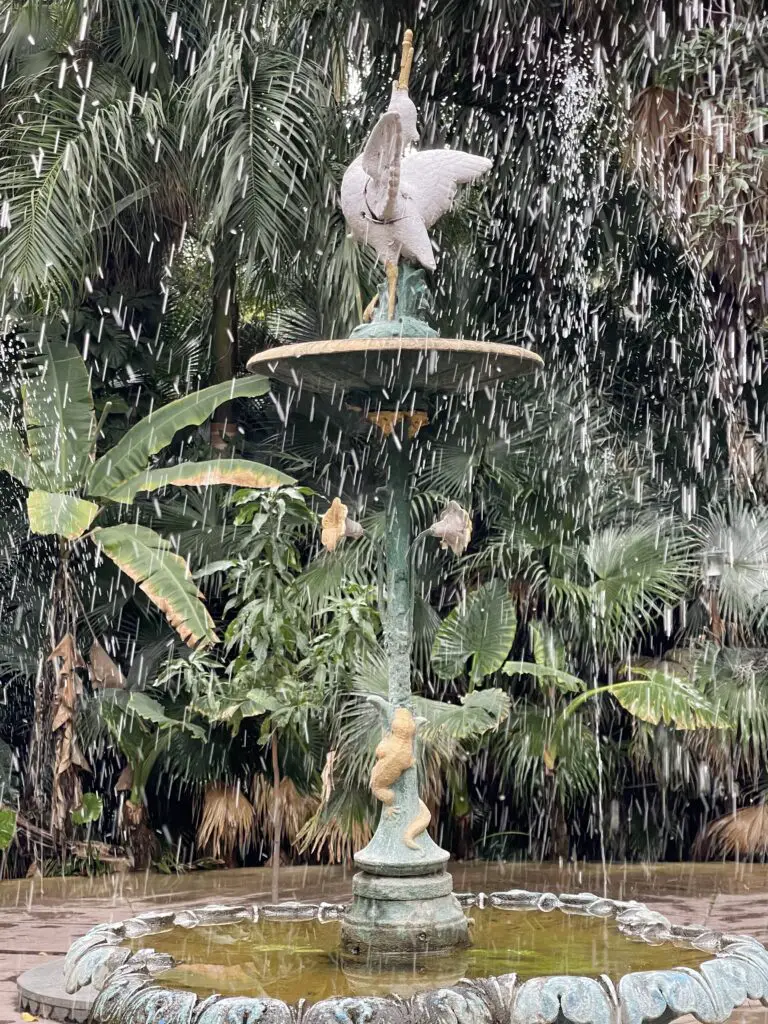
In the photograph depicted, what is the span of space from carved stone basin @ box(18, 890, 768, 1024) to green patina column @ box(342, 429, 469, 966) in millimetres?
119

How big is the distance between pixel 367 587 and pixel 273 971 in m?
3.76

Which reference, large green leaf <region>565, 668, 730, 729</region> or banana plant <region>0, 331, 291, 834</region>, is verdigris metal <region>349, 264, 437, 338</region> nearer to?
banana plant <region>0, 331, 291, 834</region>

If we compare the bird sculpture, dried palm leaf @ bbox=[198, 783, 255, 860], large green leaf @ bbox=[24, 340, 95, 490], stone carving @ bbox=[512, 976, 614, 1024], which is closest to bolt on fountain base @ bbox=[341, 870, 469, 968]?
stone carving @ bbox=[512, 976, 614, 1024]

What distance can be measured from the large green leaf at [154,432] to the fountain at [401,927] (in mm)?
3999

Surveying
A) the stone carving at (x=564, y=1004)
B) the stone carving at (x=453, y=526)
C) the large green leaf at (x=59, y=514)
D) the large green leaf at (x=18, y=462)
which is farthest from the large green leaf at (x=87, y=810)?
the stone carving at (x=564, y=1004)

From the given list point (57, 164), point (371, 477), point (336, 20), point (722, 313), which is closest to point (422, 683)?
point (371, 477)

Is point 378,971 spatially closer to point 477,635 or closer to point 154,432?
point 477,635

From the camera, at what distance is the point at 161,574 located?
31.2 feet

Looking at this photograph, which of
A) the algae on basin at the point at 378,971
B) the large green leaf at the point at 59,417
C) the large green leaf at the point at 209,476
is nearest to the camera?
the algae on basin at the point at 378,971

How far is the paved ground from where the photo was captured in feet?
25.7

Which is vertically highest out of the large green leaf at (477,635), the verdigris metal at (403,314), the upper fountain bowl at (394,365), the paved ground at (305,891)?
the verdigris metal at (403,314)

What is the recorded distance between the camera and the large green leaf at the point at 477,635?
31.4 ft

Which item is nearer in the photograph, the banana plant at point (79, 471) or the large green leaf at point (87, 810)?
the banana plant at point (79, 471)

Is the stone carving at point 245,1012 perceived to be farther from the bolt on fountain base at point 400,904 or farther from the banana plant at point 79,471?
the banana plant at point 79,471
